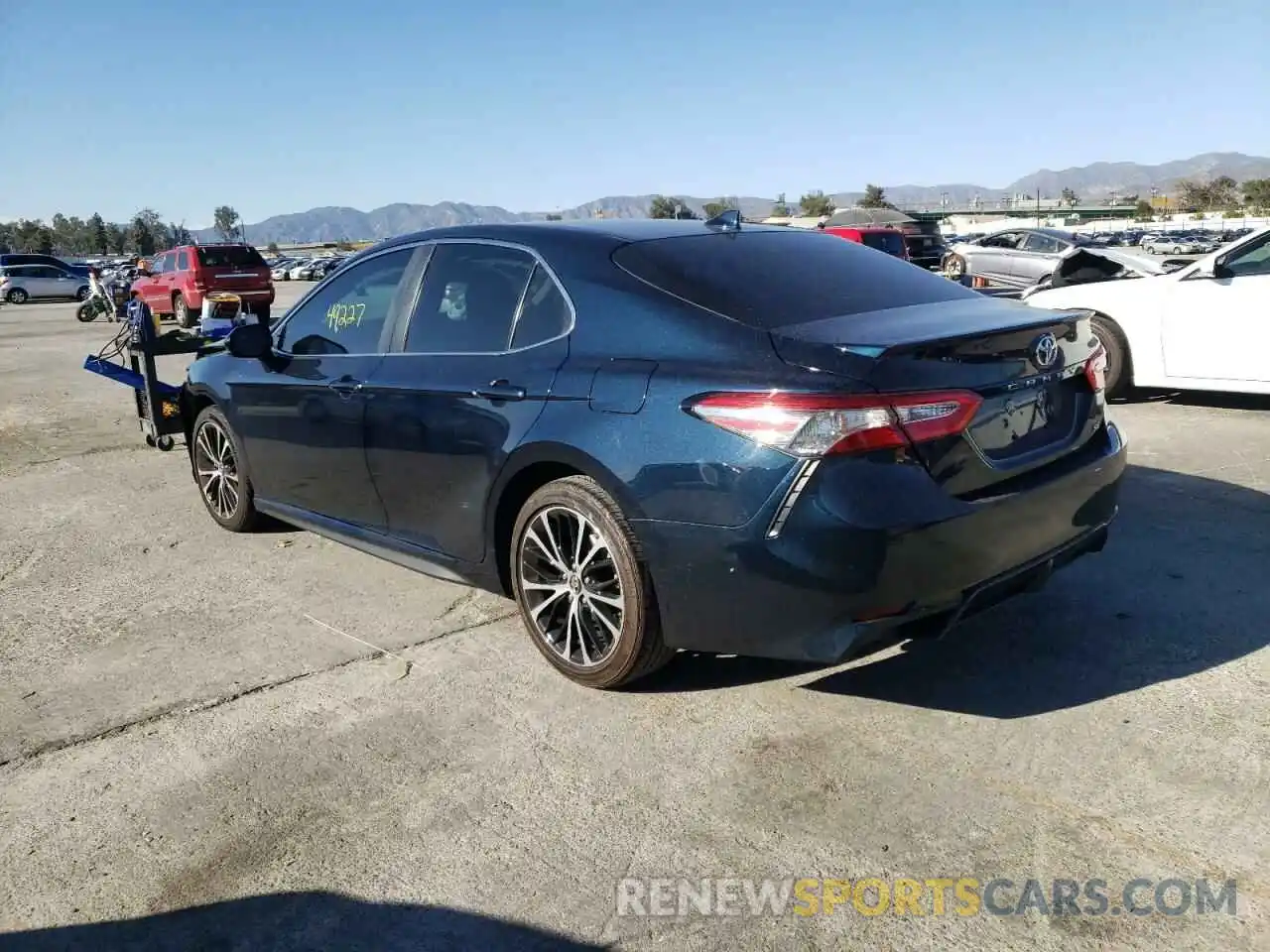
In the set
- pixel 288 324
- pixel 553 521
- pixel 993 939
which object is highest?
pixel 288 324

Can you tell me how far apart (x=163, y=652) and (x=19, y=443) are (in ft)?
19.4

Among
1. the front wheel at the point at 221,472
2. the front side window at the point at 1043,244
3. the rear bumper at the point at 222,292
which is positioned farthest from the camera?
the rear bumper at the point at 222,292

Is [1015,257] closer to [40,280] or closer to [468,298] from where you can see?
[468,298]

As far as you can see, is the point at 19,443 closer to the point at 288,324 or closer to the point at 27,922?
the point at 288,324

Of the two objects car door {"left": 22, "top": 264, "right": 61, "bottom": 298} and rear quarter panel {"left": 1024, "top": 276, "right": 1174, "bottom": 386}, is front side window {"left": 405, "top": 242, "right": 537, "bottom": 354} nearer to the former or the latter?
rear quarter panel {"left": 1024, "top": 276, "right": 1174, "bottom": 386}

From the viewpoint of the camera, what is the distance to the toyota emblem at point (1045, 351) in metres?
3.33

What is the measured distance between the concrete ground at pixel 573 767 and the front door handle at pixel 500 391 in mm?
1018

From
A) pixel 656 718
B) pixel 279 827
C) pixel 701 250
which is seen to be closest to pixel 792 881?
pixel 656 718

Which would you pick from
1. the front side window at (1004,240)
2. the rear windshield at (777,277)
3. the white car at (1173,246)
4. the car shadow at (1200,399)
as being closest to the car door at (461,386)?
the rear windshield at (777,277)

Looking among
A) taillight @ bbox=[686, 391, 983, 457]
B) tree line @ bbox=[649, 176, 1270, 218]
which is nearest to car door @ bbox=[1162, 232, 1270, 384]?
taillight @ bbox=[686, 391, 983, 457]

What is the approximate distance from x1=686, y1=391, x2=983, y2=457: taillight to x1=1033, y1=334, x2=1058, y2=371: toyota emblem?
0.49 metres

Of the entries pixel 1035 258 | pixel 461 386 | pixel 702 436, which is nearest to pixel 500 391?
pixel 461 386

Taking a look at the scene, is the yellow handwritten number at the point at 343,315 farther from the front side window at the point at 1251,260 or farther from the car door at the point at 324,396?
the front side window at the point at 1251,260

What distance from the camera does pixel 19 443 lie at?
29.2 feet
